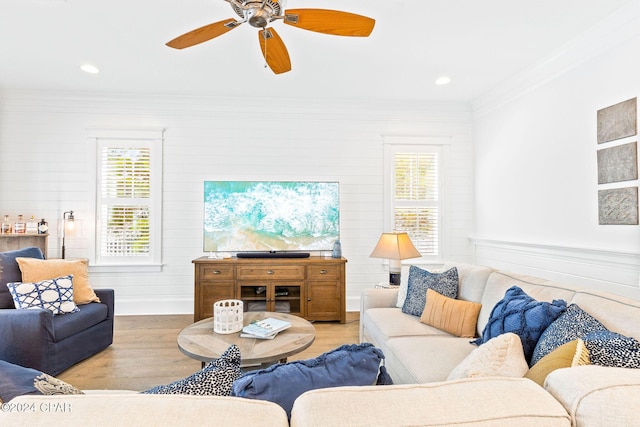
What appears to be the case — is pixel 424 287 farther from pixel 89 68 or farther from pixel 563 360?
pixel 89 68

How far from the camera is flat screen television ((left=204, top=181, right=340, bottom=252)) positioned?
165 inches

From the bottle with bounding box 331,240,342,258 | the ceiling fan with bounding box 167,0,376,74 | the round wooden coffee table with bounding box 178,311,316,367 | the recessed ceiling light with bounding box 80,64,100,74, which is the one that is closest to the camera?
the ceiling fan with bounding box 167,0,376,74

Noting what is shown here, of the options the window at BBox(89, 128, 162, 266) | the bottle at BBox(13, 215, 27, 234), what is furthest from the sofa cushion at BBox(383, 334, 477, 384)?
the bottle at BBox(13, 215, 27, 234)

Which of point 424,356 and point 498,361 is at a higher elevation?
point 498,361

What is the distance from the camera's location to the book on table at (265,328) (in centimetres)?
218

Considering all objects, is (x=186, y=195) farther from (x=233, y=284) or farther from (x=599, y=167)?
(x=599, y=167)

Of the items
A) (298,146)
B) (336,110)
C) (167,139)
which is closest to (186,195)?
(167,139)

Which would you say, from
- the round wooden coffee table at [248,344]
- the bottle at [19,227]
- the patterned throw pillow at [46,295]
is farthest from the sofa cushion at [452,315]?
the bottle at [19,227]

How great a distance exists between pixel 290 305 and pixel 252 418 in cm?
332

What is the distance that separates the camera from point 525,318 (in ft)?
5.25

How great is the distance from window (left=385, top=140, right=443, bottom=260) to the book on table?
8.37 ft

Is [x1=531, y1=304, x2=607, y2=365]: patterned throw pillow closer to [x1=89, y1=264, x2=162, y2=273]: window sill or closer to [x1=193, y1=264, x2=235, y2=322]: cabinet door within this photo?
[x1=193, y1=264, x2=235, y2=322]: cabinet door

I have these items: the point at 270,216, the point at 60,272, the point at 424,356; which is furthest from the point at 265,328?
the point at 270,216

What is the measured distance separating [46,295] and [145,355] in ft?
3.03
